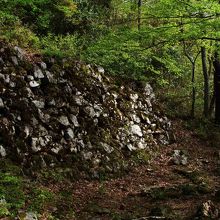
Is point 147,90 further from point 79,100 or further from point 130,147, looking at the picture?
point 79,100

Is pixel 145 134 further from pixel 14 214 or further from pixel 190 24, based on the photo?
pixel 14 214

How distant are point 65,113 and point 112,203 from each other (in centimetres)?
389

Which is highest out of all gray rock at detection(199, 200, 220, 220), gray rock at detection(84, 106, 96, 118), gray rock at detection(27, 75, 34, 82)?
gray rock at detection(27, 75, 34, 82)

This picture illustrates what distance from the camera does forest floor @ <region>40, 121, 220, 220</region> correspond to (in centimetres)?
914

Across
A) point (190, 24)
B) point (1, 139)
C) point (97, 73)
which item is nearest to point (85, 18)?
point (97, 73)

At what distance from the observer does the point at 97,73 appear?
14.9 m

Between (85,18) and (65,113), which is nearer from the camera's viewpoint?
(65,113)

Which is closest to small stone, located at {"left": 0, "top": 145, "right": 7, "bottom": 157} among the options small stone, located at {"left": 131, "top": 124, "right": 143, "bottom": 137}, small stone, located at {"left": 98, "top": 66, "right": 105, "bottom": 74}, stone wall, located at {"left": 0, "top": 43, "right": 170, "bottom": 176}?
stone wall, located at {"left": 0, "top": 43, "right": 170, "bottom": 176}

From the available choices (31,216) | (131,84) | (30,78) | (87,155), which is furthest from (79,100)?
(31,216)

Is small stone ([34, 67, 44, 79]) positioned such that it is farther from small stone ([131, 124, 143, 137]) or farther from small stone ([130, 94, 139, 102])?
small stone ([130, 94, 139, 102])

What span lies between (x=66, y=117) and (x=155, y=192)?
4.01 m

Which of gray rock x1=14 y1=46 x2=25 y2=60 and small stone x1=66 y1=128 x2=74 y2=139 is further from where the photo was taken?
gray rock x1=14 y1=46 x2=25 y2=60

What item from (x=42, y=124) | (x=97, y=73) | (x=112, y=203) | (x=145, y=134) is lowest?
(x=112, y=203)

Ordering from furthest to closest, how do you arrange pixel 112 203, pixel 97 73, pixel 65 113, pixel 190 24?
pixel 97 73
pixel 65 113
pixel 190 24
pixel 112 203
